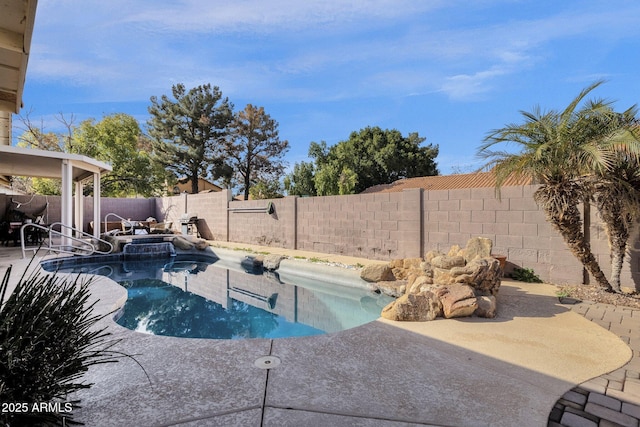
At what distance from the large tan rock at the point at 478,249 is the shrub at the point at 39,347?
18.1ft

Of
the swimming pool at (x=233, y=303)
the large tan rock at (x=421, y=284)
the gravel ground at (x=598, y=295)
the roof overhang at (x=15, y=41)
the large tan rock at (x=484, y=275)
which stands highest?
the roof overhang at (x=15, y=41)

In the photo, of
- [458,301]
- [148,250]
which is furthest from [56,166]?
[458,301]

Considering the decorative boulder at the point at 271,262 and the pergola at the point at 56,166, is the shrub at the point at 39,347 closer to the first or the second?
the decorative boulder at the point at 271,262

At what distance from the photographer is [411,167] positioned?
2464 cm

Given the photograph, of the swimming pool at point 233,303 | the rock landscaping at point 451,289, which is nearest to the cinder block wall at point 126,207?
the swimming pool at point 233,303

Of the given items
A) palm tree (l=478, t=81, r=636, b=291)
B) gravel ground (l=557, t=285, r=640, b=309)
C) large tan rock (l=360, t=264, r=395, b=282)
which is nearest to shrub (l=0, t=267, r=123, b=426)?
large tan rock (l=360, t=264, r=395, b=282)

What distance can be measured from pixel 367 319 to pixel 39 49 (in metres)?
13.7

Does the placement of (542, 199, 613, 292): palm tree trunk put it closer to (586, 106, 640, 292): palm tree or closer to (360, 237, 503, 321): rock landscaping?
(586, 106, 640, 292): palm tree

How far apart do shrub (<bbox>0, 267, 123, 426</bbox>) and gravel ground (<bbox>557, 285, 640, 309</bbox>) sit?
5906 millimetres

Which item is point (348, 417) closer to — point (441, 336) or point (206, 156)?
point (441, 336)

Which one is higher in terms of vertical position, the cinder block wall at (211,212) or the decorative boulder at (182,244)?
the cinder block wall at (211,212)

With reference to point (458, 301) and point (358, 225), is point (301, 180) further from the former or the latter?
point (458, 301)

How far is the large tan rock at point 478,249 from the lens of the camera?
226 inches

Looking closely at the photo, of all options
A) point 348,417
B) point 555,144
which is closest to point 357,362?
point 348,417
